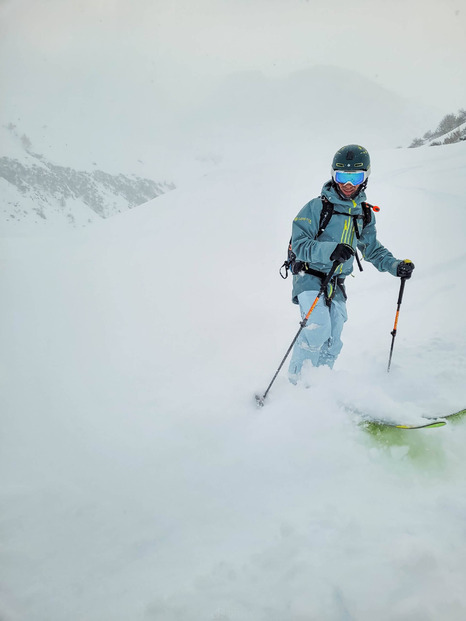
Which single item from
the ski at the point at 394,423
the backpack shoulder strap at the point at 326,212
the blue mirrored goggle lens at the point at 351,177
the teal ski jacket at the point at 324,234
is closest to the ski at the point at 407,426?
the ski at the point at 394,423

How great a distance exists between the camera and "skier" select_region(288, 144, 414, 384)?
3.29 m

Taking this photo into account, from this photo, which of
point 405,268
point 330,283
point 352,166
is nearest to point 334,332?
point 330,283

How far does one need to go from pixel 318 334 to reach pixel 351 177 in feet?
5.56

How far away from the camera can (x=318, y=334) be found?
11.6ft

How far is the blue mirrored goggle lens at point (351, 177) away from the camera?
330 cm

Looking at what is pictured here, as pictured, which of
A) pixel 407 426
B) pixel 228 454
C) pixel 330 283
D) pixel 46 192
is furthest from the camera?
pixel 46 192

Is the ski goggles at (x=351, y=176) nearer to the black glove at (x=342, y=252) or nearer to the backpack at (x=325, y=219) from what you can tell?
the backpack at (x=325, y=219)

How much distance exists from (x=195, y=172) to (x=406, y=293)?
19555 cm

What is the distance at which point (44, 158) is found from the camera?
90.8m

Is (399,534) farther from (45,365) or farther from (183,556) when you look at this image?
(45,365)

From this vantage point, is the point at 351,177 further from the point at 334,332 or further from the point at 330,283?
the point at 334,332

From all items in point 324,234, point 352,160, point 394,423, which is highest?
point 352,160

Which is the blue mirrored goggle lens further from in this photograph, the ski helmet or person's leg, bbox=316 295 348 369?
person's leg, bbox=316 295 348 369

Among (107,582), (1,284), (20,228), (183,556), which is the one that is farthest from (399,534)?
(20,228)
